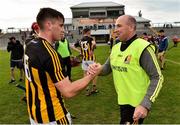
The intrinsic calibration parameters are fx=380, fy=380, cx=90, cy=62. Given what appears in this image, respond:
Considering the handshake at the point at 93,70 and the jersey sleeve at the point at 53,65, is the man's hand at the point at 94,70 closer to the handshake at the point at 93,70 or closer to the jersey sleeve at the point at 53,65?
the handshake at the point at 93,70

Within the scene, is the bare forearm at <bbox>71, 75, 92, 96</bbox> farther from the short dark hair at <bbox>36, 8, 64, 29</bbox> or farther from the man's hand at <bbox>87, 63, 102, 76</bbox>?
the short dark hair at <bbox>36, 8, 64, 29</bbox>

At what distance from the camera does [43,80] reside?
13.2ft

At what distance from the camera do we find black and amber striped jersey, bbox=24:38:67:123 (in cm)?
396

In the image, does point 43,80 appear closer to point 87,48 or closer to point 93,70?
point 93,70

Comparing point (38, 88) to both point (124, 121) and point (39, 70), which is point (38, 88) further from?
point (124, 121)

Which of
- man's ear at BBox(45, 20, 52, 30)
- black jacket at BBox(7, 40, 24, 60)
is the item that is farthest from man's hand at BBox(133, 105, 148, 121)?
black jacket at BBox(7, 40, 24, 60)

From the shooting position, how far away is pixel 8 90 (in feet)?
49.7

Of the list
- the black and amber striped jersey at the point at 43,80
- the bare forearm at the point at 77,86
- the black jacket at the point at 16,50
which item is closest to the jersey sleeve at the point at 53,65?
the black and amber striped jersey at the point at 43,80

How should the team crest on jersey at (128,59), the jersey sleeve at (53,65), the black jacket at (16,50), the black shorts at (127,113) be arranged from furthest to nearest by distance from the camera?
the black jacket at (16,50) < the black shorts at (127,113) < the team crest on jersey at (128,59) < the jersey sleeve at (53,65)

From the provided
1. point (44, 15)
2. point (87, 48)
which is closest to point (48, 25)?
point (44, 15)

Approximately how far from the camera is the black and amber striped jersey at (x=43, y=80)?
3.96 metres

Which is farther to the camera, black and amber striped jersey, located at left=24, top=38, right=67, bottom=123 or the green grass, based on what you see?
the green grass

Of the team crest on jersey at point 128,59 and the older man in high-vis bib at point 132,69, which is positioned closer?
the older man in high-vis bib at point 132,69

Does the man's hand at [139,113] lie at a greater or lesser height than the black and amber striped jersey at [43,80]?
lesser
